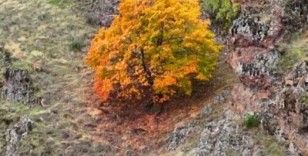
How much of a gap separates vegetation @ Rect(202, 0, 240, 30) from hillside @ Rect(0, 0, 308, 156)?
281 mm

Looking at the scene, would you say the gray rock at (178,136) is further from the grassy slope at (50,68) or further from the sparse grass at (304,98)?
the sparse grass at (304,98)

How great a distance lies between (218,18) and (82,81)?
12.9m

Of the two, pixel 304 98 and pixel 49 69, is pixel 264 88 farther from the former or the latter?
pixel 49 69

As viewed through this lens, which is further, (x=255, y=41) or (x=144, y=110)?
(x=144, y=110)

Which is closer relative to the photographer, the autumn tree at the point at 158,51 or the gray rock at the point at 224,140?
the gray rock at the point at 224,140

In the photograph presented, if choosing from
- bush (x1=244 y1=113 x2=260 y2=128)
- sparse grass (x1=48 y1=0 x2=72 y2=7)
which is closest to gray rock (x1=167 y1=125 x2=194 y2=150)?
bush (x1=244 y1=113 x2=260 y2=128)

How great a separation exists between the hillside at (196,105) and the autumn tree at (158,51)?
159 cm

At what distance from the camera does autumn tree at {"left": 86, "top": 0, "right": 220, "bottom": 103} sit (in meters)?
50.9

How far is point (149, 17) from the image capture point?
169 ft

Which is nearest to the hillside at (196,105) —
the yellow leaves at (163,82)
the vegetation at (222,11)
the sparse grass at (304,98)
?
the sparse grass at (304,98)

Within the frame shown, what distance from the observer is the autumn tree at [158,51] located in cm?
5088

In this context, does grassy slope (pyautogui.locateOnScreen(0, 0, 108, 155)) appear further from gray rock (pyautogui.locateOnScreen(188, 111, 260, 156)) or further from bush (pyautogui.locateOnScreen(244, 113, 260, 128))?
bush (pyautogui.locateOnScreen(244, 113, 260, 128))

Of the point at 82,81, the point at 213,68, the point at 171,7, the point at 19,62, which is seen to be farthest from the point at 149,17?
the point at 19,62

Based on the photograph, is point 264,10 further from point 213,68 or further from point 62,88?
point 62,88
